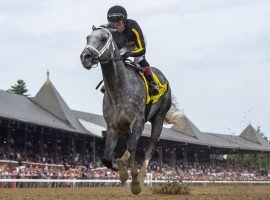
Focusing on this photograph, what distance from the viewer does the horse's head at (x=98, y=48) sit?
27.5 feet

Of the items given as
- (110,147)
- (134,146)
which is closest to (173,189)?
(134,146)

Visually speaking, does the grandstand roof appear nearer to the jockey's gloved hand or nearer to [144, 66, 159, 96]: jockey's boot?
[144, 66, 159, 96]: jockey's boot

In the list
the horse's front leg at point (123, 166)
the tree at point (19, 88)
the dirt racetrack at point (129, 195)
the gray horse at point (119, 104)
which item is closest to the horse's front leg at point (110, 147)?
the gray horse at point (119, 104)

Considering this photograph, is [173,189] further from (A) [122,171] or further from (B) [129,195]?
(A) [122,171]

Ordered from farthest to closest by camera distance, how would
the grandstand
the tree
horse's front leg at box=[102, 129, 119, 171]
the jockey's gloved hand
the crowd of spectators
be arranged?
the tree < the grandstand < the crowd of spectators < the jockey's gloved hand < horse's front leg at box=[102, 129, 119, 171]

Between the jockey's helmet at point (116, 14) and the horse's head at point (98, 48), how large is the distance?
404mm

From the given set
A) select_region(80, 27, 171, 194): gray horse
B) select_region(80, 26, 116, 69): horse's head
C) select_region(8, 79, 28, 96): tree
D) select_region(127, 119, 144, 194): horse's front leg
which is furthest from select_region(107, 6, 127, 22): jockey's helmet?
select_region(8, 79, 28, 96): tree

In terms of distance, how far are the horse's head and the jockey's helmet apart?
0.40m

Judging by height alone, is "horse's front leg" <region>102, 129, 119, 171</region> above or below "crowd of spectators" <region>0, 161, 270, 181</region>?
below

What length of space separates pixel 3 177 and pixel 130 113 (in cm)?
1476

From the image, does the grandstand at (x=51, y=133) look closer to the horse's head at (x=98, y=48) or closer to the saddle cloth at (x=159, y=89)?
the saddle cloth at (x=159, y=89)

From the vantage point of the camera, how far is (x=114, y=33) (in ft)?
31.9

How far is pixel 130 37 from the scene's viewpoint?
9.88m

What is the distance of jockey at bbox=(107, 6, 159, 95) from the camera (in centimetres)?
960
